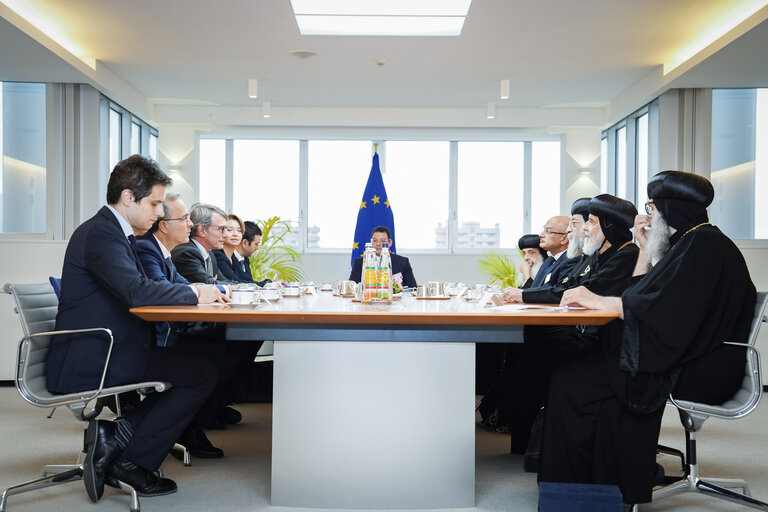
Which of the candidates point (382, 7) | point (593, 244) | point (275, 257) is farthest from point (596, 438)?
point (275, 257)

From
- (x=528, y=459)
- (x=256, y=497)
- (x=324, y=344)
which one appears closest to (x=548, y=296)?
(x=528, y=459)

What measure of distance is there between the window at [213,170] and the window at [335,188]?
47.8 inches

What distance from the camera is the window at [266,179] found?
948cm

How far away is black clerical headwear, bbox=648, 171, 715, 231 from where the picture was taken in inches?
108

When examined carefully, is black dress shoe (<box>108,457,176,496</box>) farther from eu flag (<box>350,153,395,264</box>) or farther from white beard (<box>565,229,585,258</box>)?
eu flag (<box>350,153,395,264</box>)

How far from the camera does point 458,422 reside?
2.67 m

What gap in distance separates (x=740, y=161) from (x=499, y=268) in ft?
10.1

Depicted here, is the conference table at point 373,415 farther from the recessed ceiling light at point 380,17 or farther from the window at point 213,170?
the window at point 213,170

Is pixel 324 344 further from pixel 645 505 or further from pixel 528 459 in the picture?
pixel 645 505

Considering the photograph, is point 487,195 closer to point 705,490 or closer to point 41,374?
point 705,490

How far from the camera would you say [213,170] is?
946cm

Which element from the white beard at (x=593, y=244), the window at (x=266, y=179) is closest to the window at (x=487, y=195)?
the window at (x=266, y=179)

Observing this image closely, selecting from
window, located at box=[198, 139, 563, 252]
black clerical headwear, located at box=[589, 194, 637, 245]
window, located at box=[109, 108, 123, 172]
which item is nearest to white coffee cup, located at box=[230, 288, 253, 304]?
black clerical headwear, located at box=[589, 194, 637, 245]

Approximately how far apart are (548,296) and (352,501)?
1.40m
